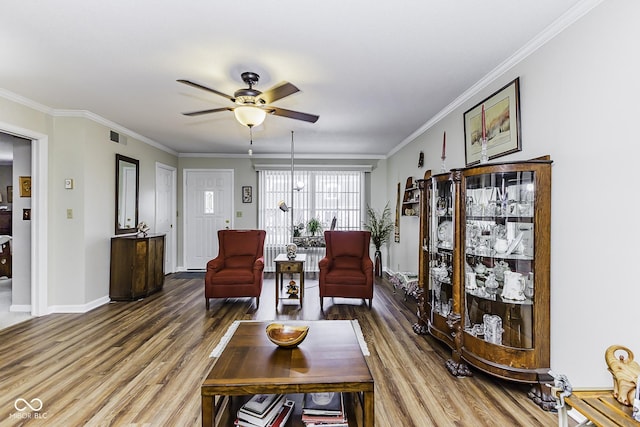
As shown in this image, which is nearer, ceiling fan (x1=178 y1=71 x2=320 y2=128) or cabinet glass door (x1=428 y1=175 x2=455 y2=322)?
ceiling fan (x1=178 y1=71 x2=320 y2=128)

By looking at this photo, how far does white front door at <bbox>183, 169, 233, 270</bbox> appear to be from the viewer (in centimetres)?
702

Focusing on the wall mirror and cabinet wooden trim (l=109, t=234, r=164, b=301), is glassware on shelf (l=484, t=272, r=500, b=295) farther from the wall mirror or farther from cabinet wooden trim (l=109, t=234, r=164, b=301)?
the wall mirror

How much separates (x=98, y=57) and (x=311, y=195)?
4.78 metres

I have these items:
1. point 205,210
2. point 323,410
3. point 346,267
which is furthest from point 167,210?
point 323,410

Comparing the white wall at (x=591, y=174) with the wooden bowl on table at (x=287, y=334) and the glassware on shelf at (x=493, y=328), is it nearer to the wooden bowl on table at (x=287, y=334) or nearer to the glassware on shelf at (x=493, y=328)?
the glassware on shelf at (x=493, y=328)

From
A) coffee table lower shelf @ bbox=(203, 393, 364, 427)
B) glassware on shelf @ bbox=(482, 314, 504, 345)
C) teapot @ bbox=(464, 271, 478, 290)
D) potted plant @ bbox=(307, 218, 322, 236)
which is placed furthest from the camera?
potted plant @ bbox=(307, 218, 322, 236)

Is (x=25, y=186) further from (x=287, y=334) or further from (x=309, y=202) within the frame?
(x=309, y=202)

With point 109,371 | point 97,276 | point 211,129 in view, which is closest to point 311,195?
point 211,129

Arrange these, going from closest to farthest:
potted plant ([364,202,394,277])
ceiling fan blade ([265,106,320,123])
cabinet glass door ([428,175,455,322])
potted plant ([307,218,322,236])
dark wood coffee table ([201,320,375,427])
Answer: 1. dark wood coffee table ([201,320,375,427])
2. cabinet glass door ([428,175,455,322])
3. ceiling fan blade ([265,106,320,123])
4. potted plant ([307,218,322,236])
5. potted plant ([364,202,394,277])

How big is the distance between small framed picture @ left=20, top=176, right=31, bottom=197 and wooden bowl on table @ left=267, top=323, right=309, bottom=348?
13.2ft

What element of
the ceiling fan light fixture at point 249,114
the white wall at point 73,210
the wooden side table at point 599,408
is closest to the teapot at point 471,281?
the wooden side table at point 599,408

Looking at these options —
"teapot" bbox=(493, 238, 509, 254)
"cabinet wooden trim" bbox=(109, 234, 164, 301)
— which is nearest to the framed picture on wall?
"teapot" bbox=(493, 238, 509, 254)

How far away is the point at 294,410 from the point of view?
180 cm

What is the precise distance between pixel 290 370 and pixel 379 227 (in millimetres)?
5229
